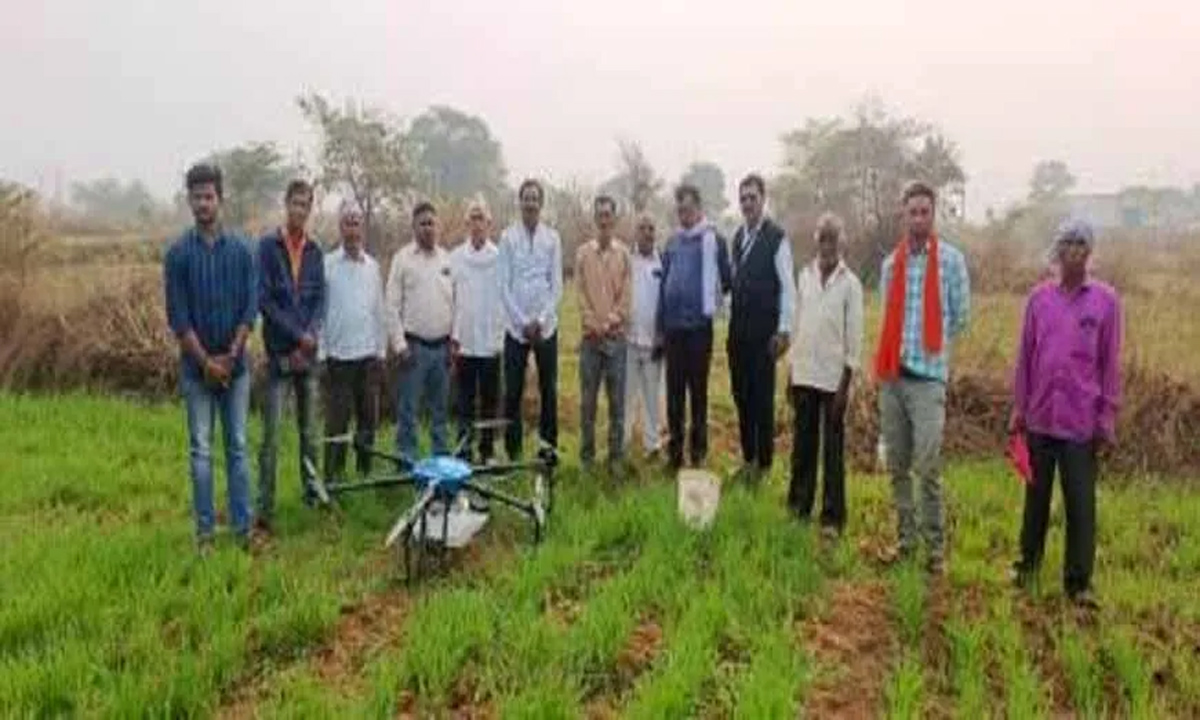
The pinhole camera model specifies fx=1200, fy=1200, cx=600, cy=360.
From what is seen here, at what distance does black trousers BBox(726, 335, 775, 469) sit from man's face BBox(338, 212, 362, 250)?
251 centimetres

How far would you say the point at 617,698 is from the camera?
490cm

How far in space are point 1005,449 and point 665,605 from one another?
558 centimetres

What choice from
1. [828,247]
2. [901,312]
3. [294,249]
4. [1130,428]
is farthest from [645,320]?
[1130,428]

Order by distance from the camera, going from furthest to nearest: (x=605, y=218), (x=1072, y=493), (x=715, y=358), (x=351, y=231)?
(x=715, y=358) < (x=605, y=218) < (x=351, y=231) < (x=1072, y=493)

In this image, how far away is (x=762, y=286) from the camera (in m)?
7.62

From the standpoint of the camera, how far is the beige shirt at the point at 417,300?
26.2 ft

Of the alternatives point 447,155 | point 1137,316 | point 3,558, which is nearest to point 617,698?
point 3,558

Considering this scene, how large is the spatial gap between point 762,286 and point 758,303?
0.36 ft

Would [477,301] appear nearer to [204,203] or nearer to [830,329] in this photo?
[204,203]

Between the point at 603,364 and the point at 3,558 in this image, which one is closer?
the point at 3,558

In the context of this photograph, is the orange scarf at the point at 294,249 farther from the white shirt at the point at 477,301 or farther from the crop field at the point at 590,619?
the crop field at the point at 590,619

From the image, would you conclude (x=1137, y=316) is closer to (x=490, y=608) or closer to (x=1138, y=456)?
(x=1138, y=456)

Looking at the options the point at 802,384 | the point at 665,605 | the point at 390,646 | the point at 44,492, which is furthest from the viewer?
the point at 44,492

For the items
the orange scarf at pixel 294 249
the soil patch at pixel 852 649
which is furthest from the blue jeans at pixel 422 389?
the soil patch at pixel 852 649
